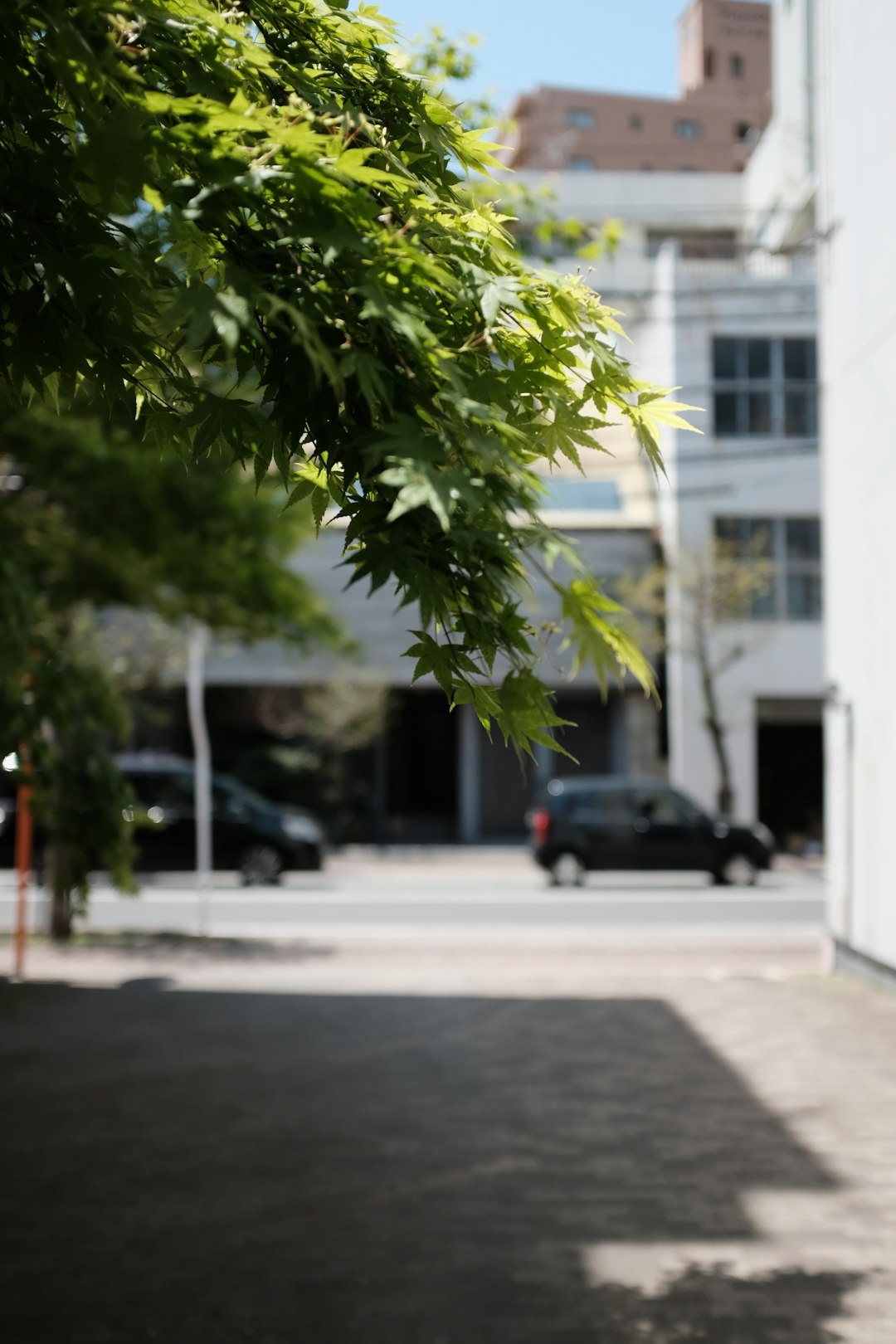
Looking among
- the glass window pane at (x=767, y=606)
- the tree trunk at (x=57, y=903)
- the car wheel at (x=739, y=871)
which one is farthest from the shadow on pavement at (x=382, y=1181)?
the glass window pane at (x=767, y=606)

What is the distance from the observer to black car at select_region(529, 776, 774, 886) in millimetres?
22953

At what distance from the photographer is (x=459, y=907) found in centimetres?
1994

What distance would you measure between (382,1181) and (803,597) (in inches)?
1090

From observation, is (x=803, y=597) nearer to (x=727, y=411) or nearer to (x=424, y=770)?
(x=727, y=411)

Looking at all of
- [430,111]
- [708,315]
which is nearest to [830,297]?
[430,111]

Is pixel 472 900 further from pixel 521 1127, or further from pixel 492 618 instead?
pixel 492 618

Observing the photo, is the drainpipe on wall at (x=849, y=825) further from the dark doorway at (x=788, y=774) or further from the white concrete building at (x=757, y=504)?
the dark doorway at (x=788, y=774)

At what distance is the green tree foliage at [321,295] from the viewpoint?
8.83 feet

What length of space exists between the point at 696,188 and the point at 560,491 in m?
11.7

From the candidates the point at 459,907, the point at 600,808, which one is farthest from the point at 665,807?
the point at 459,907

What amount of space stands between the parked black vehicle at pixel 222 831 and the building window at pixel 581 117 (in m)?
43.1

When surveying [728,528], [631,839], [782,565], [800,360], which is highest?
[800,360]

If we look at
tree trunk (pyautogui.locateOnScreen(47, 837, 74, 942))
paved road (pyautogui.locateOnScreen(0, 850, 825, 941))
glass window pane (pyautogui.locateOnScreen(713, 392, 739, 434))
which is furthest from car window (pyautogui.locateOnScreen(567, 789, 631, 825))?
glass window pane (pyautogui.locateOnScreen(713, 392, 739, 434))

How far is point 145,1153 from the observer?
22.5 feet
